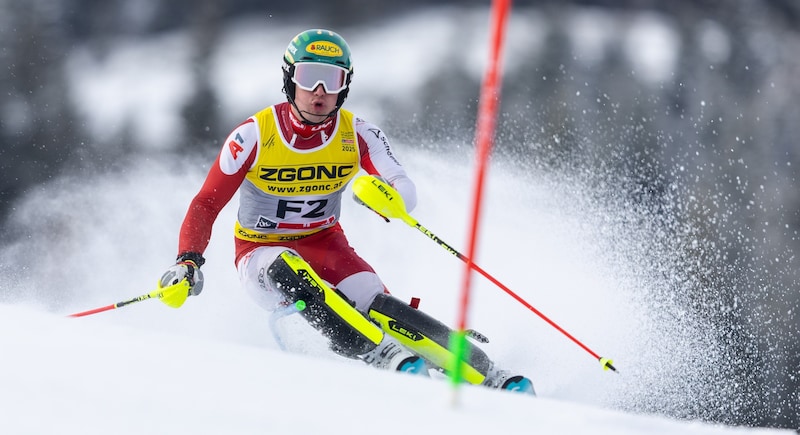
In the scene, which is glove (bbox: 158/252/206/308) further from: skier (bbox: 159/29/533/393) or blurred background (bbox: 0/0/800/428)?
blurred background (bbox: 0/0/800/428)

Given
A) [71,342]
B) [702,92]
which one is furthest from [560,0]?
[71,342]

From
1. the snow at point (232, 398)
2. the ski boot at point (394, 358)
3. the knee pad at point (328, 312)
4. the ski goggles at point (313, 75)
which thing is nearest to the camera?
the snow at point (232, 398)

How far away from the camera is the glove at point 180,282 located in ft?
11.7

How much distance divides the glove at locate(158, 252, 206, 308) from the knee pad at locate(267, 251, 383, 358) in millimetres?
362

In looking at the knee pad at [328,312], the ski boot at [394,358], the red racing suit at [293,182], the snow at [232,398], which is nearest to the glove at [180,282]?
the red racing suit at [293,182]

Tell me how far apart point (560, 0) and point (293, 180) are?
13809mm

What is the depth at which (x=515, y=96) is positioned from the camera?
14914 millimetres

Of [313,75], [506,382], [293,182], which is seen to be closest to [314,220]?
[293,182]

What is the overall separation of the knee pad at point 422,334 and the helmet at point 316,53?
105 centimetres

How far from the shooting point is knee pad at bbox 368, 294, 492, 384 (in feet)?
12.0

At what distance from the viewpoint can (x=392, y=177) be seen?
4309 millimetres

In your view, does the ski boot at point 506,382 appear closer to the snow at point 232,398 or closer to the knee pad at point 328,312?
the knee pad at point 328,312

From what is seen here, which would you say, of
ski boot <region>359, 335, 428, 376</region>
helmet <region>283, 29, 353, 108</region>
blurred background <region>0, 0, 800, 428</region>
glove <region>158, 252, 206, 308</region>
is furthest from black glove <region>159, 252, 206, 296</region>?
blurred background <region>0, 0, 800, 428</region>

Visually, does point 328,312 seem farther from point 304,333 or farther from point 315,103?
point 315,103
